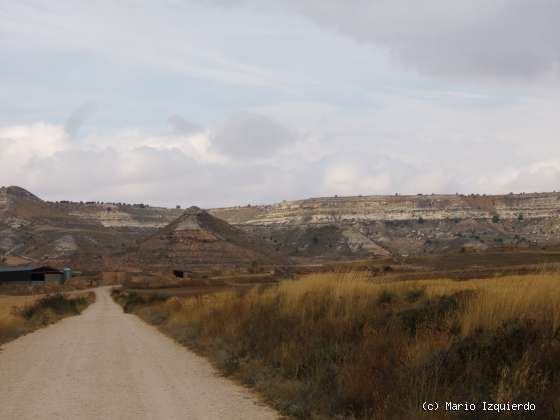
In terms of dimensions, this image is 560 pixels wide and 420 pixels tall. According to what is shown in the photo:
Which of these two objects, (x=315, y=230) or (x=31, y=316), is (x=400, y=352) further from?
(x=315, y=230)

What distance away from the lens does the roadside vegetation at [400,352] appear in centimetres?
Answer: 842

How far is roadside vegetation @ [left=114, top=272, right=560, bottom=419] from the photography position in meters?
8.42

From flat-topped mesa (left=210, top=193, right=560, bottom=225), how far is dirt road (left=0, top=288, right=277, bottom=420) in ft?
511

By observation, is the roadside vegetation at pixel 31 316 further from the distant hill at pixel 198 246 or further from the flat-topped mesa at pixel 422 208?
→ the flat-topped mesa at pixel 422 208

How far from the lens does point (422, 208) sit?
180 metres

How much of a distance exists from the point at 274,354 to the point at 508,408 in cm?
688

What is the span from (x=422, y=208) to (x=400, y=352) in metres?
173

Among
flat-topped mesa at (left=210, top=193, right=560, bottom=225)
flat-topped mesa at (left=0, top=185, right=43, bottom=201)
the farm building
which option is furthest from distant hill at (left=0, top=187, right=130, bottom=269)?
flat-topped mesa at (left=210, top=193, right=560, bottom=225)

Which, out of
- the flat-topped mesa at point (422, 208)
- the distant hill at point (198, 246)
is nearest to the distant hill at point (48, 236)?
the distant hill at point (198, 246)

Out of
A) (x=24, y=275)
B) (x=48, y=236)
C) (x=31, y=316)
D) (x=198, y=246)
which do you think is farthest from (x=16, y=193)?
(x=31, y=316)

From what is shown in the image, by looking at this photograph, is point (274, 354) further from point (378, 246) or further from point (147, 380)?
point (378, 246)

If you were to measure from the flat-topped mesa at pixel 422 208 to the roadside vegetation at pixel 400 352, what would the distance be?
156936 millimetres

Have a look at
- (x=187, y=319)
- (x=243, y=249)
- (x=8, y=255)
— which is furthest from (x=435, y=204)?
(x=187, y=319)

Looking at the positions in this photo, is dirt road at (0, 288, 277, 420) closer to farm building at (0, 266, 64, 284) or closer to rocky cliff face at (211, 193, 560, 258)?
farm building at (0, 266, 64, 284)
